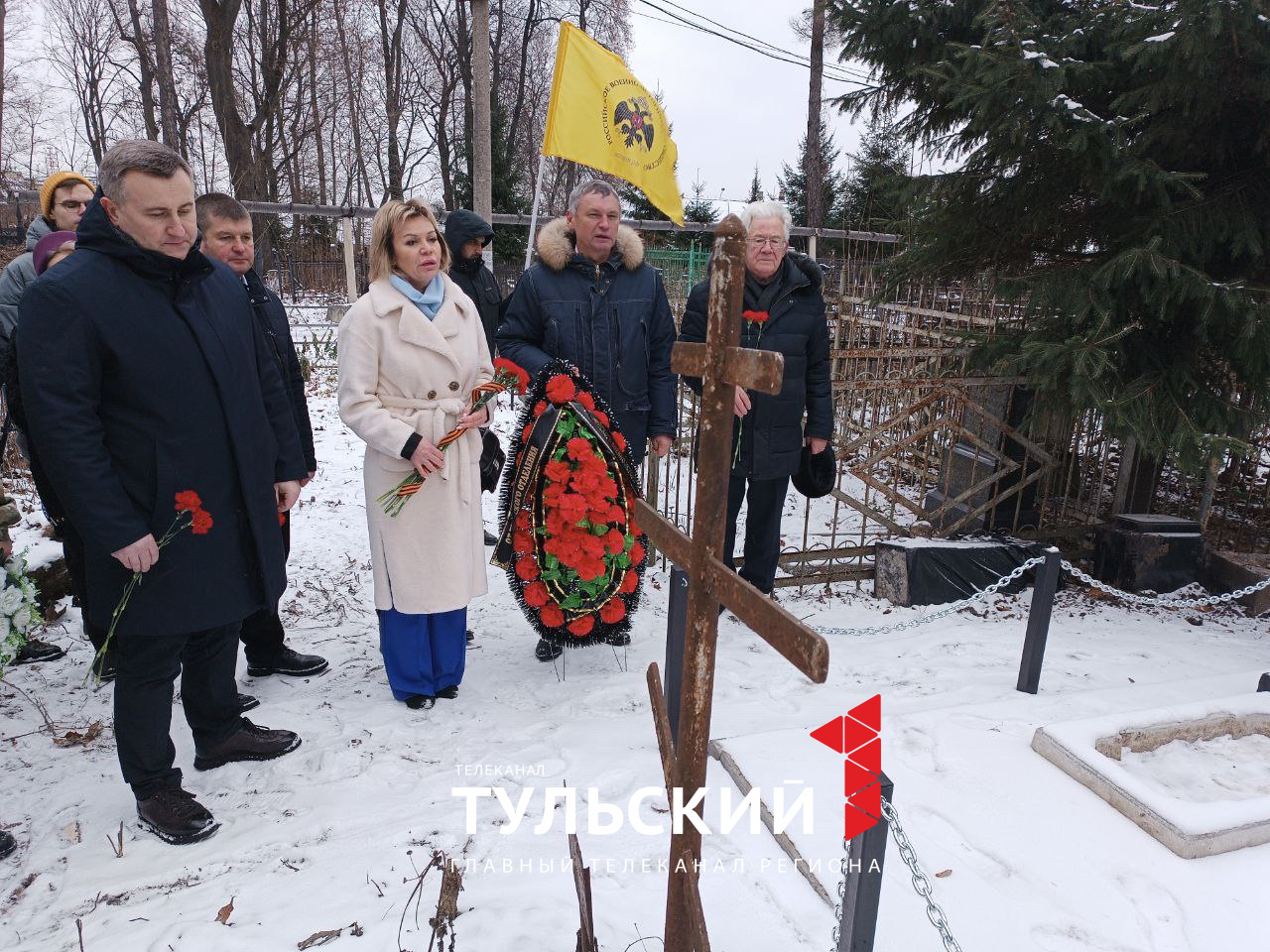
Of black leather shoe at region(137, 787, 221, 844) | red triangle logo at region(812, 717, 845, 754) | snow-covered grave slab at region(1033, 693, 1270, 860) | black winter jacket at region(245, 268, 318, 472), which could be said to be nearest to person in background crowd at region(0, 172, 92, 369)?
black winter jacket at region(245, 268, 318, 472)

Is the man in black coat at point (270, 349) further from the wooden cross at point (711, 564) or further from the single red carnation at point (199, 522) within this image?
the wooden cross at point (711, 564)

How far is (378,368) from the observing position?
3107mm

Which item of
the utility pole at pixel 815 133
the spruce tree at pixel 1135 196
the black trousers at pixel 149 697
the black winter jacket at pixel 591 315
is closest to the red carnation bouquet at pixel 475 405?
the black winter jacket at pixel 591 315

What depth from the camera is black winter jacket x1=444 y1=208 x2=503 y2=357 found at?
16.9 feet

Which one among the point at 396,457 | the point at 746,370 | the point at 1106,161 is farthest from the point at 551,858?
the point at 1106,161

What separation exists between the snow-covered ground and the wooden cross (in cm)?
79

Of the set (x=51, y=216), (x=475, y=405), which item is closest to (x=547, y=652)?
(x=475, y=405)

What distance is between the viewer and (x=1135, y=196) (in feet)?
15.1

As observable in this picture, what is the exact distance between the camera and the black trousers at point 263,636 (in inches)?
141

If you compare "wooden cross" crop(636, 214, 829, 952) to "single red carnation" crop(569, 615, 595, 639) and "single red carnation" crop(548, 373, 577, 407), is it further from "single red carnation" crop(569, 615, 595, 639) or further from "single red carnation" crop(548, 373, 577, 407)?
"single red carnation" crop(569, 615, 595, 639)

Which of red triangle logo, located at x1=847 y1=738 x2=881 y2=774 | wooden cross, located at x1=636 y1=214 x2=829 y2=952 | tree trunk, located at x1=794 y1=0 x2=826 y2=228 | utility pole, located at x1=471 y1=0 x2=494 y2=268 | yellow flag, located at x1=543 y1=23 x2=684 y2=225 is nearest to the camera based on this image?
wooden cross, located at x1=636 y1=214 x2=829 y2=952

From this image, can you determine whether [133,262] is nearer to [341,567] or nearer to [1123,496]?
[341,567]

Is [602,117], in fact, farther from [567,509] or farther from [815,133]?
[815,133]

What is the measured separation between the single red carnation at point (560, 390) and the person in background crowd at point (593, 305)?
19 centimetres
